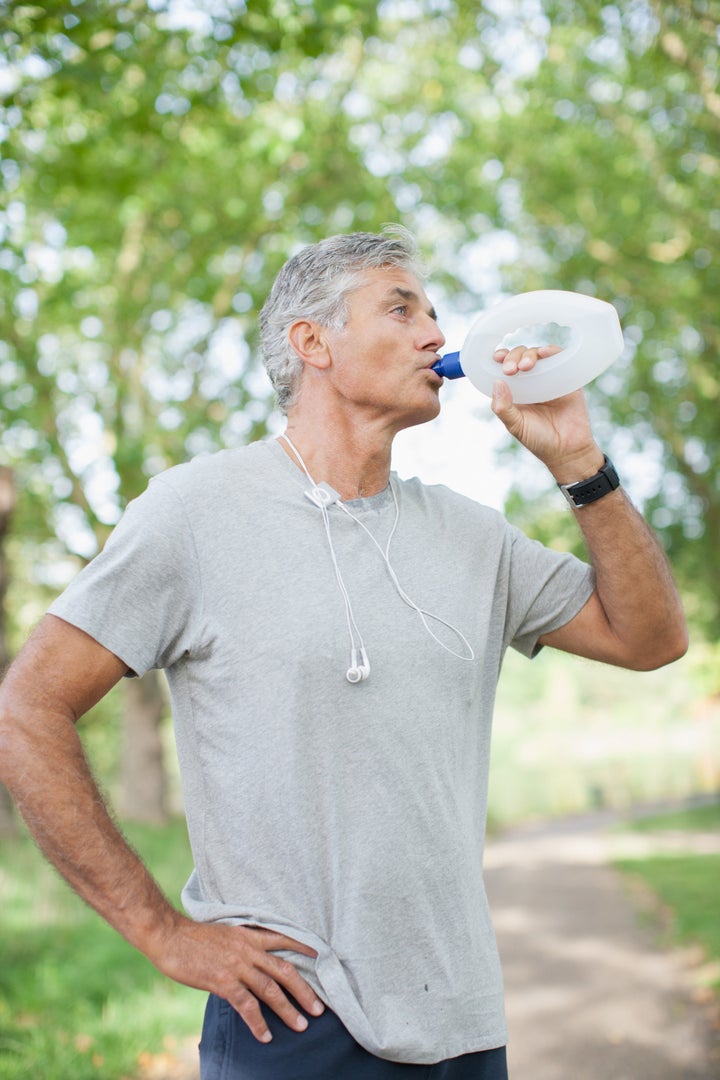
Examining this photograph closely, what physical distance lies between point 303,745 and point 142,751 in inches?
562

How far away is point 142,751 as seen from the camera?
51.7 feet

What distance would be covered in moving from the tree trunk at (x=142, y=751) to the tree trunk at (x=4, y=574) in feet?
20.5

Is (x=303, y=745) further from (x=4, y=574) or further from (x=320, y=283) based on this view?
(x=4, y=574)

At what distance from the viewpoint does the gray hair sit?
261 centimetres

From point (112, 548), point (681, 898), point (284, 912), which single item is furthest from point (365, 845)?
point (681, 898)

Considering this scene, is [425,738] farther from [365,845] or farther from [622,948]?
[622,948]

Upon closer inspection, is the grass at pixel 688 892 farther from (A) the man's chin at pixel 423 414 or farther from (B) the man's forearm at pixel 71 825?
(B) the man's forearm at pixel 71 825

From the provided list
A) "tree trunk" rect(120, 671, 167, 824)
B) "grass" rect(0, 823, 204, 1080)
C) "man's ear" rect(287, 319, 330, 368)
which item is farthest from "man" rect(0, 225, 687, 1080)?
"tree trunk" rect(120, 671, 167, 824)

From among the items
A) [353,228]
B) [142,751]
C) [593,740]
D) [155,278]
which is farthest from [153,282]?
[593,740]

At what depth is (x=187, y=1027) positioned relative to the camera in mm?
5438

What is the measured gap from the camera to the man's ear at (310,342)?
8.54ft

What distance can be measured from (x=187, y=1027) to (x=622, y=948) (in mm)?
3955

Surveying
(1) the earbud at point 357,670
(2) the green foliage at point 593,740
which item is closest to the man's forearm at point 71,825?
(1) the earbud at point 357,670

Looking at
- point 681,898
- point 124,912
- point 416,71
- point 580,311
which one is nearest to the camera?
point 124,912
